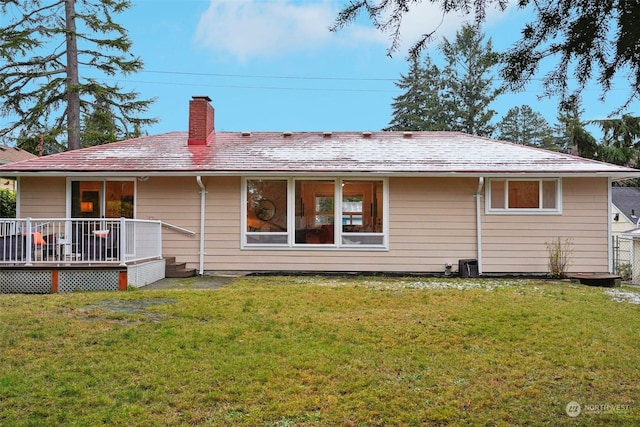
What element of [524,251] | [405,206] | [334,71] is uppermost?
[334,71]

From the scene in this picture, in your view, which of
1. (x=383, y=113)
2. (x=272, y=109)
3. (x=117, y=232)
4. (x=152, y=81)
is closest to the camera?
(x=117, y=232)

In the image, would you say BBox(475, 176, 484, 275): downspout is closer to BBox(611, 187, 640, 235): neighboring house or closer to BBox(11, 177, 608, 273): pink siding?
BBox(11, 177, 608, 273): pink siding

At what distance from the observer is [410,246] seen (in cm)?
1120

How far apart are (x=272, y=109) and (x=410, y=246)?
2135 cm

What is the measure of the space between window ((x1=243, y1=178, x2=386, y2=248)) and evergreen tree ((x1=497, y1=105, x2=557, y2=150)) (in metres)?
31.4

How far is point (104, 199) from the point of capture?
448 inches

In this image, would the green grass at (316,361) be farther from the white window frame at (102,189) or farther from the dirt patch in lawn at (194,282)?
the white window frame at (102,189)

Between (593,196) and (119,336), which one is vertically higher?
(593,196)

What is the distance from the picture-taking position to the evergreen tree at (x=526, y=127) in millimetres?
39844

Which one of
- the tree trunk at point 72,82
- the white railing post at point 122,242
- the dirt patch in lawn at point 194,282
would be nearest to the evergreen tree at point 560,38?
the white railing post at point 122,242

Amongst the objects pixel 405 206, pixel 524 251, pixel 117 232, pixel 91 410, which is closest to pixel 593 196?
pixel 524 251

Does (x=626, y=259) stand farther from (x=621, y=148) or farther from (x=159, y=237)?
(x=159, y=237)

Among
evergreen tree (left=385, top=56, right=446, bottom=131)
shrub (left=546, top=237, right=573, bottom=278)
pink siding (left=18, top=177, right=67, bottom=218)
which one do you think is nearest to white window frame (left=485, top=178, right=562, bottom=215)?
shrub (left=546, top=237, right=573, bottom=278)

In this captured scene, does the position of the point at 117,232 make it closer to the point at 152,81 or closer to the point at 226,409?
the point at 226,409
